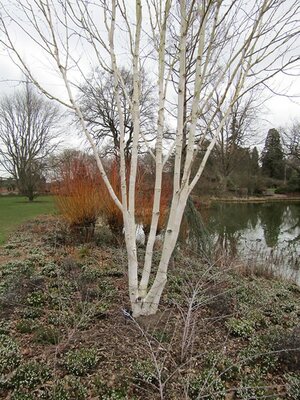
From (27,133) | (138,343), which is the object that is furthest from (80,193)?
(27,133)

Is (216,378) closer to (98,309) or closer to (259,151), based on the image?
(98,309)

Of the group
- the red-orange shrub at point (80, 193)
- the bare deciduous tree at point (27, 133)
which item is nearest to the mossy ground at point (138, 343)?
the red-orange shrub at point (80, 193)

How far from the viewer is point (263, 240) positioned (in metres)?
11.0

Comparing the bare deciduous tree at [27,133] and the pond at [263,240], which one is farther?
the bare deciduous tree at [27,133]

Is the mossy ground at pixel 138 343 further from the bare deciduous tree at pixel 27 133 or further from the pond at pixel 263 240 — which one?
the bare deciduous tree at pixel 27 133

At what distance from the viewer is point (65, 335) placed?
2953 mm

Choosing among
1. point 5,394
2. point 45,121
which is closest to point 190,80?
point 5,394

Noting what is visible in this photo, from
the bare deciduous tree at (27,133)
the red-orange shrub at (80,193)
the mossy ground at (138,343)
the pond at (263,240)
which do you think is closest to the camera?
the mossy ground at (138,343)

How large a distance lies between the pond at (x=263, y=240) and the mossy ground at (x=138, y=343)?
8.80 ft

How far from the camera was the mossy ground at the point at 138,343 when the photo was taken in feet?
7.61

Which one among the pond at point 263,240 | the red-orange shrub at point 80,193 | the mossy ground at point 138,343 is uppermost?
the red-orange shrub at point 80,193

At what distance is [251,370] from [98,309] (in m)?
1.80

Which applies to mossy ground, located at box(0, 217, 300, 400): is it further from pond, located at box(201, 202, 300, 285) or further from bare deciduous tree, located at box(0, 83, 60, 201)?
bare deciduous tree, located at box(0, 83, 60, 201)

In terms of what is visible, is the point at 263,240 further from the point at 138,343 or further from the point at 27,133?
the point at 27,133
